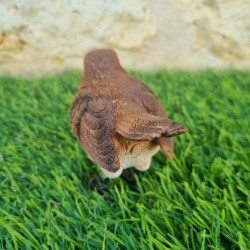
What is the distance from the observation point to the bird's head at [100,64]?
1069 millimetres

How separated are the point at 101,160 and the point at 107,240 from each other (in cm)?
17

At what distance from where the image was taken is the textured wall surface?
174cm

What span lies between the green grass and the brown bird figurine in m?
0.11

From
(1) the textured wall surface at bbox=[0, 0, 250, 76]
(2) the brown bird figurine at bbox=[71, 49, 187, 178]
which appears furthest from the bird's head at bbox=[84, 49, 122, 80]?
(1) the textured wall surface at bbox=[0, 0, 250, 76]

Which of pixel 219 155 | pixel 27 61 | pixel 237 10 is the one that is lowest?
pixel 219 155

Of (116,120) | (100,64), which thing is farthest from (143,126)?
(100,64)

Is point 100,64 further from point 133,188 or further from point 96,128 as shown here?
point 133,188

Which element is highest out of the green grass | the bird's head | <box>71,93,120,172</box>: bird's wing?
the bird's head

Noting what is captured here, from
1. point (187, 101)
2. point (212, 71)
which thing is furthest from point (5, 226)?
point (212, 71)

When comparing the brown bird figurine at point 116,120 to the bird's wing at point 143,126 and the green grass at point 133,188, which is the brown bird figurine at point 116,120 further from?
the green grass at point 133,188

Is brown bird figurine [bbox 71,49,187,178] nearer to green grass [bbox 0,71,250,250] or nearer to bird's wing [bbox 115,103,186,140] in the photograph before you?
bird's wing [bbox 115,103,186,140]

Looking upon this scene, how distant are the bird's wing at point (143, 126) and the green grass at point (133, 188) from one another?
0.20m

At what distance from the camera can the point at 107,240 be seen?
901 millimetres

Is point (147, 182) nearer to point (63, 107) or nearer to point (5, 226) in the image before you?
point (5, 226)
